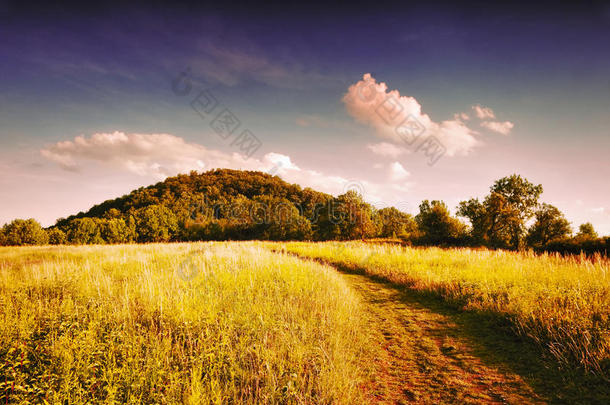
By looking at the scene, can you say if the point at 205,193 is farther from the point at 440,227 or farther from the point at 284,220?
the point at 440,227

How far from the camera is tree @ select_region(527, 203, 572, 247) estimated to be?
75.3 feet

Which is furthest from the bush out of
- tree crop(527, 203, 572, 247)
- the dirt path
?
the dirt path

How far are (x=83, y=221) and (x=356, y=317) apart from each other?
6134 cm

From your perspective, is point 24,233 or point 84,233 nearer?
point 24,233

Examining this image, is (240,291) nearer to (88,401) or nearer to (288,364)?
(288,364)

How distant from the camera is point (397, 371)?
3.69 metres

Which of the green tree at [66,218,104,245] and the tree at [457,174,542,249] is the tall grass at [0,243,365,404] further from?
the green tree at [66,218,104,245]

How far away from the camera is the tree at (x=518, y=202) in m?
24.5

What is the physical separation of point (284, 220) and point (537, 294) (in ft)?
163

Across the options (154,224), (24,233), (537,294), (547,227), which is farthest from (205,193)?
(537,294)

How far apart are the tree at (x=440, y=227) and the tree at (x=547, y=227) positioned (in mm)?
6040

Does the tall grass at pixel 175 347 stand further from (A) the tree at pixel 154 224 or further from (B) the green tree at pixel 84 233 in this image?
(A) the tree at pixel 154 224

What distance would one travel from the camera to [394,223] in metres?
51.1

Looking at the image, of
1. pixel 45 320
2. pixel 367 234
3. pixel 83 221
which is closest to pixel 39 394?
pixel 45 320
